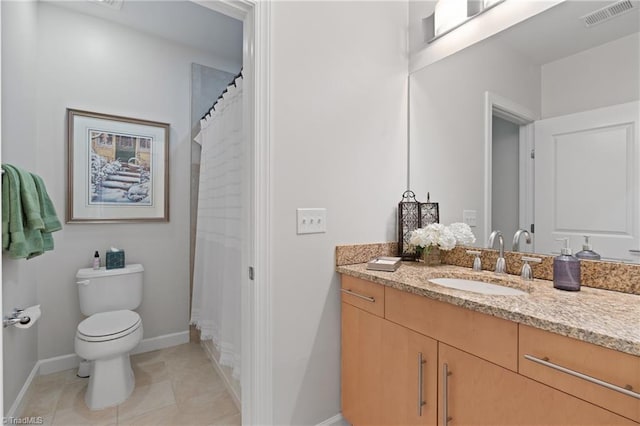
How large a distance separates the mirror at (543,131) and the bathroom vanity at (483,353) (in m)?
0.29

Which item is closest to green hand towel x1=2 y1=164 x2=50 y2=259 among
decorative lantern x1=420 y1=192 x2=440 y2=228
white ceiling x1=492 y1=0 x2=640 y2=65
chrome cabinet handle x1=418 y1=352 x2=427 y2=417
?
chrome cabinet handle x1=418 y1=352 x2=427 y2=417

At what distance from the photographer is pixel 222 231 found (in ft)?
6.44

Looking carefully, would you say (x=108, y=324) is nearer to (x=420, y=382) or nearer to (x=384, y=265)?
(x=384, y=265)

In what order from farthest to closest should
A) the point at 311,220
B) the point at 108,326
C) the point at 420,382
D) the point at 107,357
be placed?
the point at 108,326 < the point at 107,357 < the point at 311,220 < the point at 420,382

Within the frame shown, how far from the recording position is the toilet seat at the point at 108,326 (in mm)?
1814

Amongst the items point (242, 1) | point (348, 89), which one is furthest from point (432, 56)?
point (242, 1)

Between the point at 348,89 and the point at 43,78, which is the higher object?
the point at 43,78

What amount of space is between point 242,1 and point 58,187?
192cm

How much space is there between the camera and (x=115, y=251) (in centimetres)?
230

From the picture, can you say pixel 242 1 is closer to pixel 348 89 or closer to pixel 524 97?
pixel 348 89

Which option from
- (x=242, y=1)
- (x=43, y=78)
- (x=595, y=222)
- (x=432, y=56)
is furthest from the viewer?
(x=43, y=78)

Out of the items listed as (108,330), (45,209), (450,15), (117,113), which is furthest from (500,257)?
(117,113)

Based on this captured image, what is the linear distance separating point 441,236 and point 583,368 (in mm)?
858

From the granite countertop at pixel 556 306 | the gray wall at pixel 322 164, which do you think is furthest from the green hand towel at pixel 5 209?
the granite countertop at pixel 556 306
